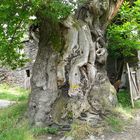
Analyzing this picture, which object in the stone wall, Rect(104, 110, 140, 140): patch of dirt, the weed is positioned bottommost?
Rect(104, 110, 140, 140): patch of dirt

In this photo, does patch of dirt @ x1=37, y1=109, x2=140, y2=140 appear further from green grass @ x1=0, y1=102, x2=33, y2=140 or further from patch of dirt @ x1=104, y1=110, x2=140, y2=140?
green grass @ x1=0, y1=102, x2=33, y2=140

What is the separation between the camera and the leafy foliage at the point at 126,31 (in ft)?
37.6

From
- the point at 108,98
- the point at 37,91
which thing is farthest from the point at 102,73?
the point at 37,91

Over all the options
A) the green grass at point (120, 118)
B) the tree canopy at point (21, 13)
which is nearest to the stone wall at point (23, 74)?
the green grass at point (120, 118)

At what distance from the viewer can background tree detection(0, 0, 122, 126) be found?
8.75 meters

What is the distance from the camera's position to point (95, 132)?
8.33 m

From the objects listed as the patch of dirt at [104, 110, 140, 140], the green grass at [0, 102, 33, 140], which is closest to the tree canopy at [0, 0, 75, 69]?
the green grass at [0, 102, 33, 140]

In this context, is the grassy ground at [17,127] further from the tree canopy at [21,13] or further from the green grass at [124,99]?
the green grass at [124,99]

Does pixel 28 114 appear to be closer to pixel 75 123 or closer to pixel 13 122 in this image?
pixel 13 122

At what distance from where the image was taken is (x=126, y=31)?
37.7 feet

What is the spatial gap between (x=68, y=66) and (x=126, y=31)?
10.9 feet

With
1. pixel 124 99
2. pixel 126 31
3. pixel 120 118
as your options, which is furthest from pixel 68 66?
pixel 124 99

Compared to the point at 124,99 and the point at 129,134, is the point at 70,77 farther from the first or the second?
the point at 124,99

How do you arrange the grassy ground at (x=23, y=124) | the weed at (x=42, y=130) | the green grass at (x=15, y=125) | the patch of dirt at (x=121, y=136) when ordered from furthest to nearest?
1. the weed at (x=42, y=130)
2. the patch of dirt at (x=121, y=136)
3. the grassy ground at (x=23, y=124)
4. the green grass at (x=15, y=125)
